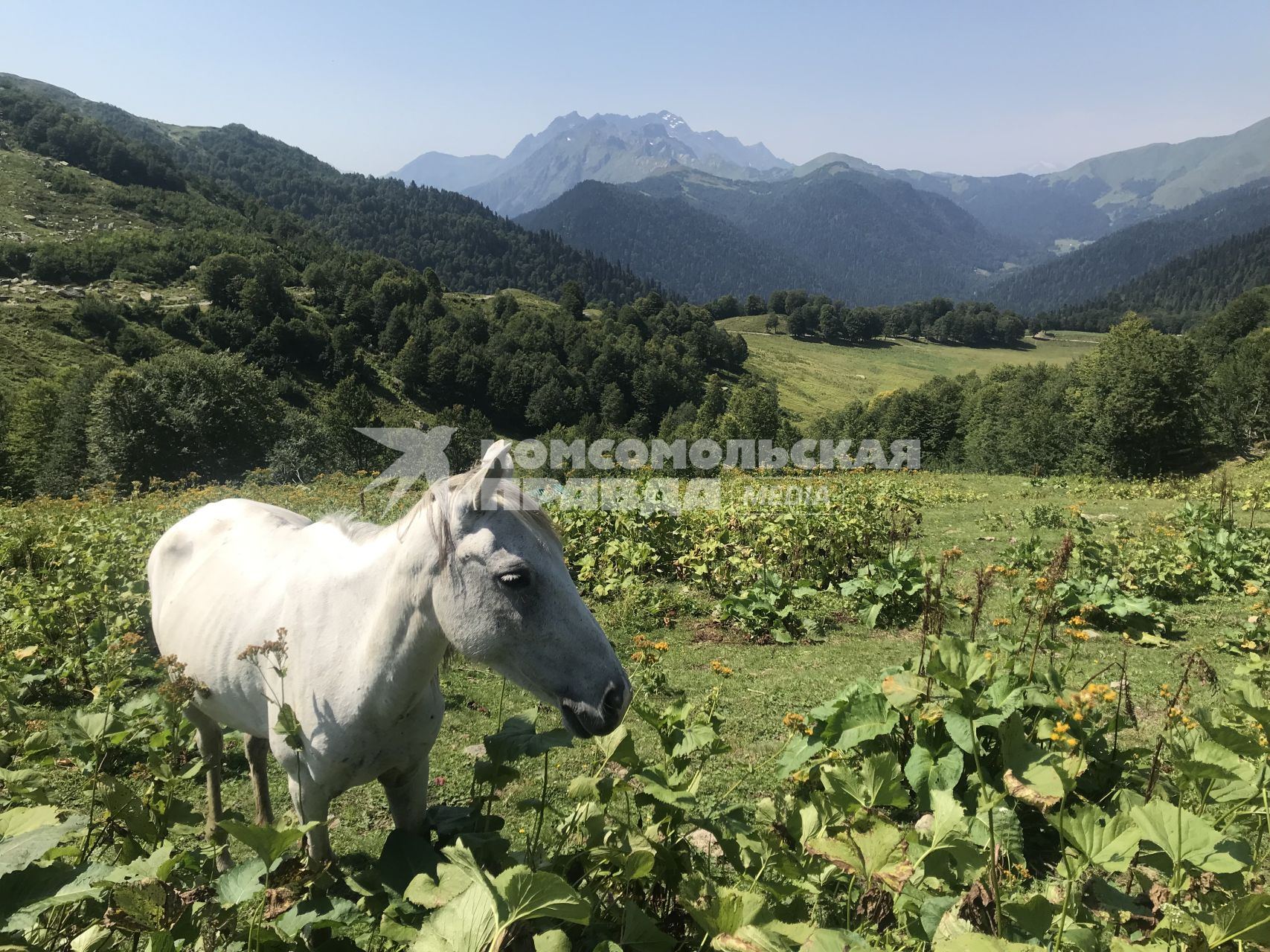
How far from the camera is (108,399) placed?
4481 centimetres

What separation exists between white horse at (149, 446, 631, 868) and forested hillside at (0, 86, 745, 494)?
139ft

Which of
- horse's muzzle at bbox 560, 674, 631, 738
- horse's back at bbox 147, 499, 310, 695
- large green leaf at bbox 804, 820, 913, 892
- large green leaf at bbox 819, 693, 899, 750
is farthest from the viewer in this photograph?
large green leaf at bbox 819, 693, 899, 750

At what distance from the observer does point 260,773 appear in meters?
4.39

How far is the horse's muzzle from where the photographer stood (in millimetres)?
2418

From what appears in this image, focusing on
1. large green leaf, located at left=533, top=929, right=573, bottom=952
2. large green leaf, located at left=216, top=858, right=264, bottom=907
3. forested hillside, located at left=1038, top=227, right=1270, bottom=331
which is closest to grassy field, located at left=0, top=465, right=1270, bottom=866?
large green leaf, located at left=533, top=929, right=573, bottom=952

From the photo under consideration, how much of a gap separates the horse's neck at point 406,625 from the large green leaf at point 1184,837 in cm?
266

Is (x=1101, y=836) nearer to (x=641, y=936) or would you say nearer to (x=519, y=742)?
(x=641, y=936)

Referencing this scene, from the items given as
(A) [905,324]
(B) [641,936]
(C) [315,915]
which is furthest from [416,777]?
(A) [905,324]

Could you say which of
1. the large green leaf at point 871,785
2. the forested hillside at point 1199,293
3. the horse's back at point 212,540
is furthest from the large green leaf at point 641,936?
the forested hillside at point 1199,293

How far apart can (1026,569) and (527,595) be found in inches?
411

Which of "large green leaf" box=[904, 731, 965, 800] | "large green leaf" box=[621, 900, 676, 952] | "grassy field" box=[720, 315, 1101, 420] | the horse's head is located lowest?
"large green leaf" box=[904, 731, 965, 800]

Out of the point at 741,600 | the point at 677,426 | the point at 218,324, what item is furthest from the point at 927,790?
the point at 218,324

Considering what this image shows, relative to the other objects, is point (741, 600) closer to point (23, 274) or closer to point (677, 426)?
point (677, 426)

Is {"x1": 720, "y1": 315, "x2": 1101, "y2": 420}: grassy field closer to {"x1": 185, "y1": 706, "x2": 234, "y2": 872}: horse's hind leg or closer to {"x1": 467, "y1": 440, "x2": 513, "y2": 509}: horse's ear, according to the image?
{"x1": 185, "y1": 706, "x2": 234, "y2": 872}: horse's hind leg
